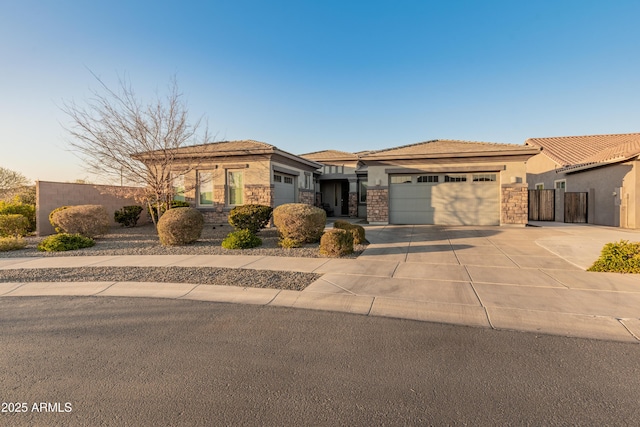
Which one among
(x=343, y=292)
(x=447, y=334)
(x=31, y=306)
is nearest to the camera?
(x=447, y=334)

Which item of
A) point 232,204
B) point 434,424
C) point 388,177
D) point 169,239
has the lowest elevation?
point 434,424

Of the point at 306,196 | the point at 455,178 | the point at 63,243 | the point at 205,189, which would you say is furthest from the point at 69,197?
the point at 455,178

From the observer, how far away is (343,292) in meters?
5.54

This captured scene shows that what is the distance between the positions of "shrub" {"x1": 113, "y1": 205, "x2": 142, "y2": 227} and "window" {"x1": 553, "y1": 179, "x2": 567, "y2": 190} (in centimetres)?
2467

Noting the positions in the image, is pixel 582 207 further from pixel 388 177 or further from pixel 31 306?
pixel 31 306

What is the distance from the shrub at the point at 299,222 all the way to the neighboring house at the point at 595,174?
12451 millimetres

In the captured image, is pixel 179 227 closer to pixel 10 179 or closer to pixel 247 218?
pixel 247 218

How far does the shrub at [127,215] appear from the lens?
14953mm

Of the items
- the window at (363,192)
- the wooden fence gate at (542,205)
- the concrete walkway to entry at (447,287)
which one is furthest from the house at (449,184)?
the window at (363,192)

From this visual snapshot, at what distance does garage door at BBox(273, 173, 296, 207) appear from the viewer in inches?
631

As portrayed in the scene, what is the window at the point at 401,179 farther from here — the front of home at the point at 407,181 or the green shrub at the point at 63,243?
the green shrub at the point at 63,243

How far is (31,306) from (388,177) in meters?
14.8

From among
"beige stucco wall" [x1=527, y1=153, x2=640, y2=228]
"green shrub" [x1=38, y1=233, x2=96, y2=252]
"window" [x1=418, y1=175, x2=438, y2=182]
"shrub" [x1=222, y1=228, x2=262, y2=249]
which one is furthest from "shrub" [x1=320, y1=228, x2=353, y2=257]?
"beige stucco wall" [x1=527, y1=153, x2=640, y2=228]

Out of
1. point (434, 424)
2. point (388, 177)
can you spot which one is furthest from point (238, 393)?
point (388, 177)
